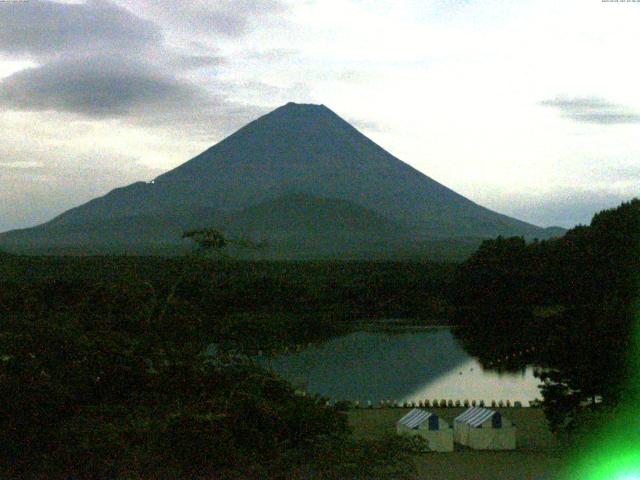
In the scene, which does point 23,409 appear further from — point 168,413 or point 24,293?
point 24,293

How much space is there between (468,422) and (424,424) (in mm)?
1128

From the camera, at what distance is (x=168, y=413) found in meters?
6.48

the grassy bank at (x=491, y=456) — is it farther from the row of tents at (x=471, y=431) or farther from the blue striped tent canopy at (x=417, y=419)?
the blue striped tent canopy at (x=417, y=419)

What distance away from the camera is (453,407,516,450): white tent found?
15445 millimetres

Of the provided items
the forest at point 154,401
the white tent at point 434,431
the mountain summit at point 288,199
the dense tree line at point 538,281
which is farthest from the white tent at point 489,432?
the mountain summit at point 288,199

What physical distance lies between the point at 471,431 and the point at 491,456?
96 cm

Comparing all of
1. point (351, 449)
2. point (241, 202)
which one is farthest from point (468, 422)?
point (241, 202)

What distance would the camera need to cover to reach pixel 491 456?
14914mm

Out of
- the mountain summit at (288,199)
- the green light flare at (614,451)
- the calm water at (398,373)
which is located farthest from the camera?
the mountain summit at (288,199)

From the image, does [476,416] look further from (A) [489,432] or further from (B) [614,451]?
(B) [614,451]

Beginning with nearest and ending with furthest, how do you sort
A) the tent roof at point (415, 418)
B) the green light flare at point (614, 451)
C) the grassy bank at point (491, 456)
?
the green light flare at point (614, 451), the grassy bank at point (491, 456), the tent roof at point (415, 418)

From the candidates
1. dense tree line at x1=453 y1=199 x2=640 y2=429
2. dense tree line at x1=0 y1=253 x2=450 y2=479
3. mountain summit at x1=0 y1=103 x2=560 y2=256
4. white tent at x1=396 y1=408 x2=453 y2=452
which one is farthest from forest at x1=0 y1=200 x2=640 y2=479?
mountain summit at x1=0 y1=103 x2=560 y2=256

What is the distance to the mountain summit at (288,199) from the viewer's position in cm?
11762

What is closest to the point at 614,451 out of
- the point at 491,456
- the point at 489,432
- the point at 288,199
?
the point at 491,456
